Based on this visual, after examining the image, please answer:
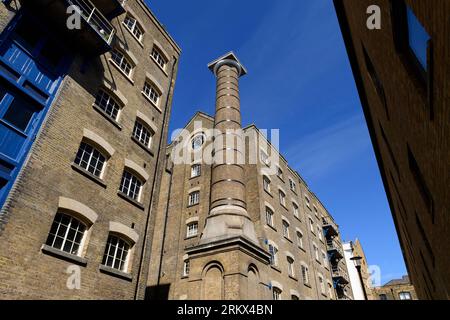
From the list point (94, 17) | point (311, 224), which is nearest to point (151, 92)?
point (94, 17)

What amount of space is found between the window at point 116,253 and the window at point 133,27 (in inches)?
393

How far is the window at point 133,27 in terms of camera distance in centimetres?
1465

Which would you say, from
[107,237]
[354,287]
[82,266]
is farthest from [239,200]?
[354,287]

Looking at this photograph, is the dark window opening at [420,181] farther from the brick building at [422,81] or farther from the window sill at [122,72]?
the window sill at [122,72]

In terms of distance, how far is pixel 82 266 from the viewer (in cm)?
870

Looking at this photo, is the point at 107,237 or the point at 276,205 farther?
the point at 276,205

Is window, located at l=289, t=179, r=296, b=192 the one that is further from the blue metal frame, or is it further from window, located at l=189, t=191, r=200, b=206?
the blue metal frame

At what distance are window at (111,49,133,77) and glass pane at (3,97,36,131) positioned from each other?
484 centimetres

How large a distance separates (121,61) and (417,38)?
39.3ft

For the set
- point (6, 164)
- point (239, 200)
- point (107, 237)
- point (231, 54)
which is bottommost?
point (107, 237)

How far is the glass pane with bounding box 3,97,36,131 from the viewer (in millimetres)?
8328

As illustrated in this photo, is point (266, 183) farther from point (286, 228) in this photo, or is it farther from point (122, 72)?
point (122, 72)
